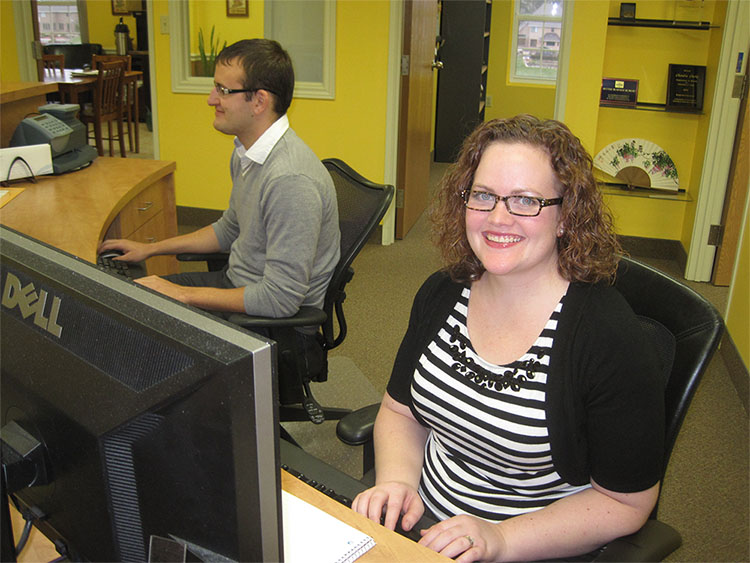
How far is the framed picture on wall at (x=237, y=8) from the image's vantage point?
4418 millimetres

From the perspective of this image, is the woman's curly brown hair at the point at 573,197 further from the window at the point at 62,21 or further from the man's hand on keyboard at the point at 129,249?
the window at the point at 62,21

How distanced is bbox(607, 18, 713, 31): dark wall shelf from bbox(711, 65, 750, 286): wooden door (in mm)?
429

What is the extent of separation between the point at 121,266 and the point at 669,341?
1635 millimetres

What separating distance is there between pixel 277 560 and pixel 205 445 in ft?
0.42

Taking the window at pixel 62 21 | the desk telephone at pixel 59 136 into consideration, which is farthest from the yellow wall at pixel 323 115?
the window at pixel 62 21

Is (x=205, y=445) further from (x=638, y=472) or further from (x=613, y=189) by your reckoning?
(x=613, y=189)

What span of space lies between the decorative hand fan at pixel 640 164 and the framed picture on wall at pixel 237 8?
2289mm

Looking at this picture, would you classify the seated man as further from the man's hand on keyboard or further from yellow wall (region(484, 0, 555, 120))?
yellow wall (region(484, 0, 555, 120))

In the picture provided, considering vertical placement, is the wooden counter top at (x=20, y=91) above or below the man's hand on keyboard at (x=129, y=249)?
above

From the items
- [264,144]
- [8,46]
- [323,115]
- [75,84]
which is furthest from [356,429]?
[75,84]

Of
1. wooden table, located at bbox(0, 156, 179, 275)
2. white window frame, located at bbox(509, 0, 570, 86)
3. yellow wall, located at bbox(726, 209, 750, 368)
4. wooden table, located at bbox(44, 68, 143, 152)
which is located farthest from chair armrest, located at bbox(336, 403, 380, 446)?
white window frame, located at bbox(509, 0, 570, 86)

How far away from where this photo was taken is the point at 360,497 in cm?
115

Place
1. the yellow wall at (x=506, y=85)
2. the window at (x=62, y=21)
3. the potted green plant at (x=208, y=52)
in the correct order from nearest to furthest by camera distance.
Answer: the potted green plant at (x=208, y=52) < the yellow wall at (x=506, y=85) < the window at (x=62, y=21)

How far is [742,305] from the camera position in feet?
10.1
